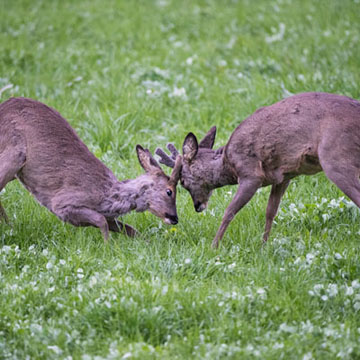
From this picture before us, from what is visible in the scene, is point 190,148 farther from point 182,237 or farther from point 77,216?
point 77,216

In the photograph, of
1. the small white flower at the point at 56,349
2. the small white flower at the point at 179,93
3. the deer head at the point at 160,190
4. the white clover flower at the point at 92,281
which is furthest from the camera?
the small white flower at the point at 179,93

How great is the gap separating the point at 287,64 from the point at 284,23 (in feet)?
7.85

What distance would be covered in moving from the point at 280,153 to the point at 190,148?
3.28ft

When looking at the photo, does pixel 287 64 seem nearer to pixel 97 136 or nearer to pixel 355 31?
pixel 355 31

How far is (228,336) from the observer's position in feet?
15.5

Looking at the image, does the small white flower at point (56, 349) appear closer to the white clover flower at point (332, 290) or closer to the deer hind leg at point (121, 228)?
the white clover flower at point (332, 290)

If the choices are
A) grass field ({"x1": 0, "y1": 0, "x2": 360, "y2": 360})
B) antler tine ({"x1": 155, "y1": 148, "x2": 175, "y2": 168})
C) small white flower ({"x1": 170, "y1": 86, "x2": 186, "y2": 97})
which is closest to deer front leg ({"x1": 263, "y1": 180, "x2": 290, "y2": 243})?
grass field ({"x1": 0, "y1": 0, "x2": 360, "y2": 360})

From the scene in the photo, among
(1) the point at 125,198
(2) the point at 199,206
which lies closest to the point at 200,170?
(2) the point at 199,206

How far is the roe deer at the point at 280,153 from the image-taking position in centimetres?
578

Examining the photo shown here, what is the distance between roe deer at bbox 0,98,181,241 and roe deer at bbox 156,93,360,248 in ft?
0.96

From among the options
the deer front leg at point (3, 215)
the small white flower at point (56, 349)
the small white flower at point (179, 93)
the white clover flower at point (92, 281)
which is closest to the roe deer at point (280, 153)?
the white clover flower at point (92, 281)

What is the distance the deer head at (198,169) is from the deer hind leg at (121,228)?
0.70 m

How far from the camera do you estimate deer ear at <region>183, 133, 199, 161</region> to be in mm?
6797

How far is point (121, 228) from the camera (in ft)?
22.1
